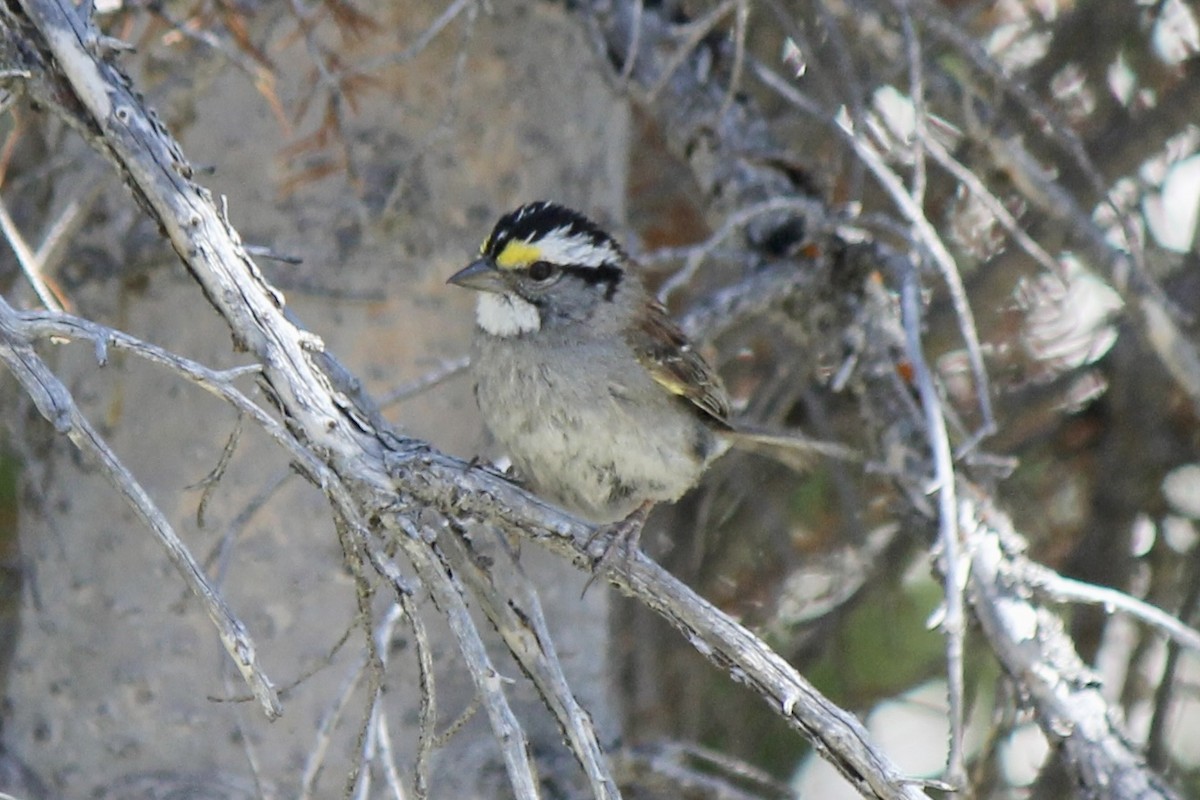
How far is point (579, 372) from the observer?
365cm

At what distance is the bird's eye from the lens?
3721mm

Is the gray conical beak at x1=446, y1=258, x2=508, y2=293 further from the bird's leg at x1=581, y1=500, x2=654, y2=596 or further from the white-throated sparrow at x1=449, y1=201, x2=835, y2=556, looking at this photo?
the bird's leg at x1=581, y1=500, x2=654, y2=596

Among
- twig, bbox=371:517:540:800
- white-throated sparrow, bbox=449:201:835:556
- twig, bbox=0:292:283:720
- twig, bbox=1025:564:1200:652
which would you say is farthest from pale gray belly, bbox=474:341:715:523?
twig, bbox=0:292:283:720

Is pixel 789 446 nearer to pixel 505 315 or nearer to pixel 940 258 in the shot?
pixel 505 315

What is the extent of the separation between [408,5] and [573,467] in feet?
4.09

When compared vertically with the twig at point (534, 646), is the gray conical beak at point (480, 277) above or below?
above

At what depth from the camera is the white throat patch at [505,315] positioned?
12.0 ft

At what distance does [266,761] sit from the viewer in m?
3.58

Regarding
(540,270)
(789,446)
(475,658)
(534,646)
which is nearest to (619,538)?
(534,646)

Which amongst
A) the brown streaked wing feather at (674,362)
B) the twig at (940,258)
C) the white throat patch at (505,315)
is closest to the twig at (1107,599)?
the twig at (940,258)

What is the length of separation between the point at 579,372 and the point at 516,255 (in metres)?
0.31

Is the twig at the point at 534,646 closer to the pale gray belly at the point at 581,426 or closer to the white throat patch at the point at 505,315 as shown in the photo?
the pale gray belly at the point at 581,426

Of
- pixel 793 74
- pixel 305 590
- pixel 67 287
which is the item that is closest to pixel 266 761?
pixel 305 590

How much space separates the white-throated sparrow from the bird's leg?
46 millimetres
